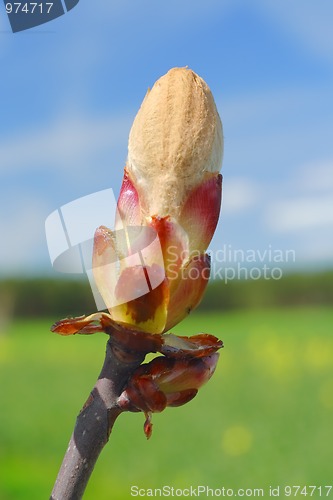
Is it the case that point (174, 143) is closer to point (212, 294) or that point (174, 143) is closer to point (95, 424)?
point (95, 424)

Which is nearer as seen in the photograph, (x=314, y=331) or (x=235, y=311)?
(x=314, y=331)

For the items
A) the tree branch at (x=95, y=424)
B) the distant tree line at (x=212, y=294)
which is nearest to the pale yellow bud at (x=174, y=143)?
the tree branch at (x=95, y=424)

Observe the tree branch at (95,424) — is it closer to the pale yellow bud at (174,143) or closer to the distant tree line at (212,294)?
the pale yellow bud at (174,143)

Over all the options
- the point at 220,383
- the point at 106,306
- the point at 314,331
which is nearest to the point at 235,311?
the point at 314,331

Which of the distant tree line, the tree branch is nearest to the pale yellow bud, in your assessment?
the tree branch

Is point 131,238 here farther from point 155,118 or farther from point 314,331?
point 314,331

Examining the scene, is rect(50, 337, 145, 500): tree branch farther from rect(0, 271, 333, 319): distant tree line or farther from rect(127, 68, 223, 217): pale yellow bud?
rect(0, 271, 333, 319): distant tree line
